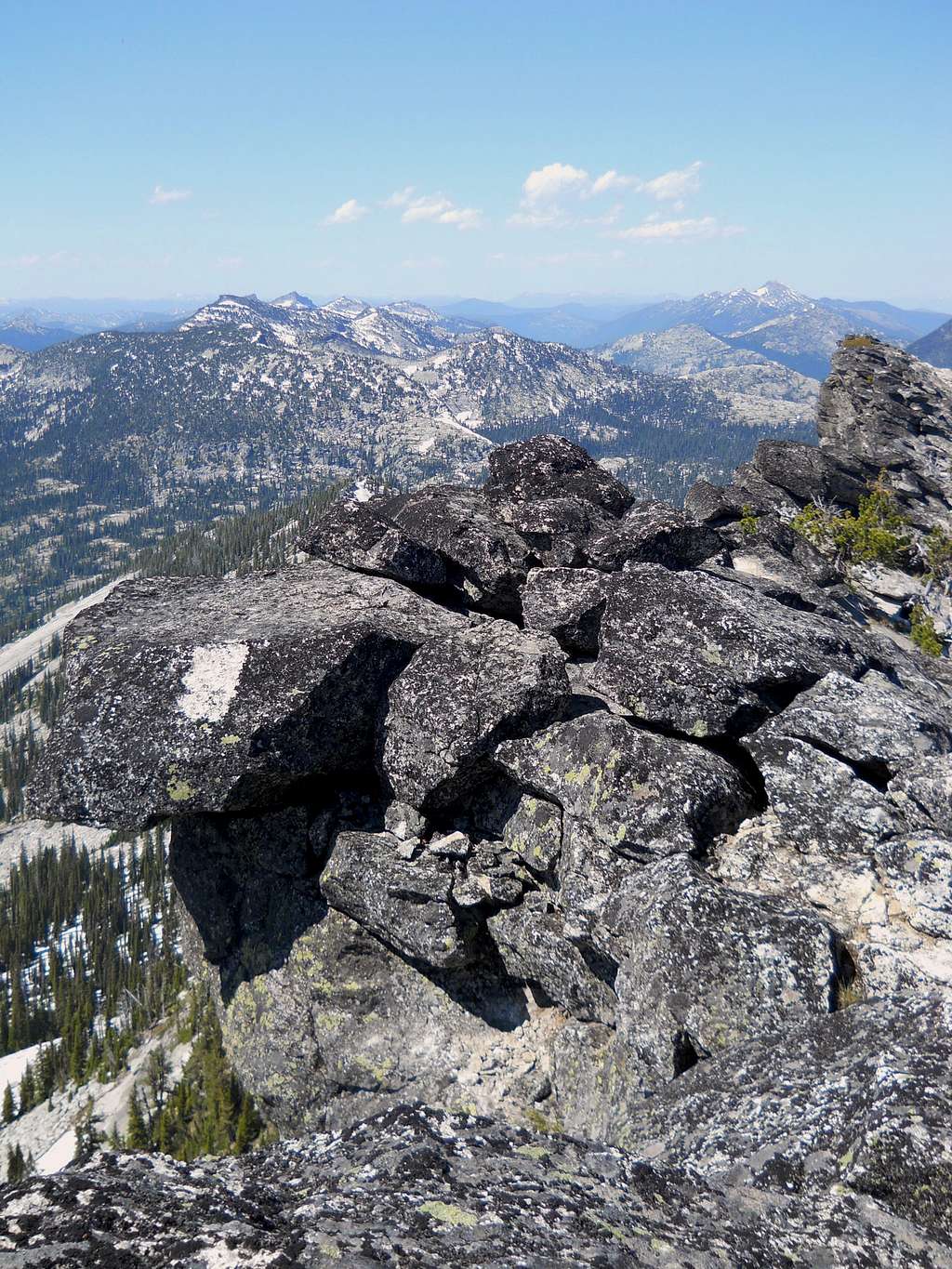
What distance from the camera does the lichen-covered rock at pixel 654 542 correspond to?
3225cm

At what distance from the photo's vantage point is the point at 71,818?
25953 mm

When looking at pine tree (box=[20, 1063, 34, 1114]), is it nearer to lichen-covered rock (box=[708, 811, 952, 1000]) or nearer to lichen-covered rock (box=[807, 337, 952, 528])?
lichen-covered rock (box=[708, 811, 952, 1000])

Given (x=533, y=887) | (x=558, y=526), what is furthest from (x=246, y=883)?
(x=558, y=526)

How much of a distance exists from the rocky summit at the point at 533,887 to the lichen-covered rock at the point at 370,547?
0.17m

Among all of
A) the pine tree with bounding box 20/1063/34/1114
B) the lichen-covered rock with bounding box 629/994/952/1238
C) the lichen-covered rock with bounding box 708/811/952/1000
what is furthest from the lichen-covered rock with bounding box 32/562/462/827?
the pine tree with bounding box 20/1063/34/1114

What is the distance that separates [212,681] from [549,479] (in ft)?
67.8

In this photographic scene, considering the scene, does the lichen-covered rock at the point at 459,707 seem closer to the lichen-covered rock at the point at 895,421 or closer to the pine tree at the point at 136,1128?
the pine tree at the point at 136,1128

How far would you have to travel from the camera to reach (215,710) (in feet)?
84.2

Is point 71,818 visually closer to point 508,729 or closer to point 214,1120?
point 508,729

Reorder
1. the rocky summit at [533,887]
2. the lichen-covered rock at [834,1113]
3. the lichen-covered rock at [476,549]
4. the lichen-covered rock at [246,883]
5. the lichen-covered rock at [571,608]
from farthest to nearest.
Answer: the lichen-covered rock at [476,549] → the lichen-covered rock at [246,883] → the lichen-covered rock at [571,608] → the lichen-covered rock at [834,1113] → the rocky summit at [533,887]

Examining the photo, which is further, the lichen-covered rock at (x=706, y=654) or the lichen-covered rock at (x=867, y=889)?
the lichen-covered rock at (x=706, y=654)

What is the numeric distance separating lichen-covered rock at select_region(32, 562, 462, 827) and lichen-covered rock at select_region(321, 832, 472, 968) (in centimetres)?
346

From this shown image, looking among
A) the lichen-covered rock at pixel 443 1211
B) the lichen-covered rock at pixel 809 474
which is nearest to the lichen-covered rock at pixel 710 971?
the lichen-covered rock at pixel 443 1211

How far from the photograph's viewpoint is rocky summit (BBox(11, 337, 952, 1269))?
29.6 ft
